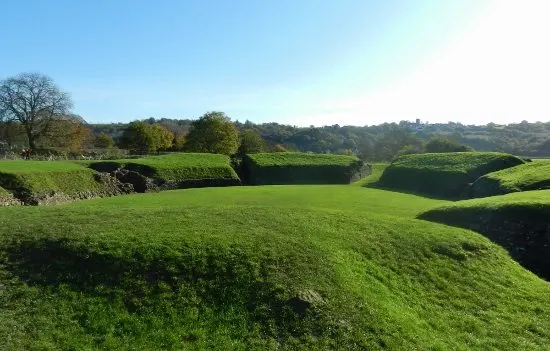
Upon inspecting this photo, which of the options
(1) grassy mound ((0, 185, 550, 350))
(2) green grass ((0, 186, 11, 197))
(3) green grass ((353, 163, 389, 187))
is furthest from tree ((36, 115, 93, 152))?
(1) grassy mound ((0, 185, 550, 350))

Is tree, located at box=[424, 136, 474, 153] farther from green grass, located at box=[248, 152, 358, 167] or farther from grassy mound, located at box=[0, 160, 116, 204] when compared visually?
grassy mound, located at box=[0, 160, 116, 204]

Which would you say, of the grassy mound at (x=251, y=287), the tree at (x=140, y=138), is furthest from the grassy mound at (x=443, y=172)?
the tree at (x=140, y=138)

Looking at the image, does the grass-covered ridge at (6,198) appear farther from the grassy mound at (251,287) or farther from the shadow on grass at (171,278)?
the shadow on grass at (171,278)

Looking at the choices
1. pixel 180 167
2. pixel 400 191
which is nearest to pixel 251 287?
pixel 180 167

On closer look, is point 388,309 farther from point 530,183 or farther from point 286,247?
point 530,183

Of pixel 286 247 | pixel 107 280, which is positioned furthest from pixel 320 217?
pixel 107 280
